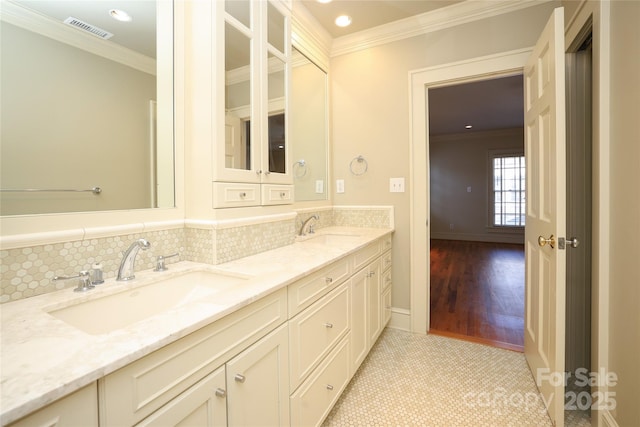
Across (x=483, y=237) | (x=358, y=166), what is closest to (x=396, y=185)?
(x=358, y=166)

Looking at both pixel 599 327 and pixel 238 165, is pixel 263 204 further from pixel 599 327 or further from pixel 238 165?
pixel 599 327

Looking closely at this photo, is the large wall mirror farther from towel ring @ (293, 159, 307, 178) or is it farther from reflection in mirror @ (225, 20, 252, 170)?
towel ring @ (293, 159, 307, 178)

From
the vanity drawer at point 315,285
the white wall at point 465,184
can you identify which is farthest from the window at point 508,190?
the vanity drawer at point 315,285

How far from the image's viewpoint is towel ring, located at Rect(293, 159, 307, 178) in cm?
230

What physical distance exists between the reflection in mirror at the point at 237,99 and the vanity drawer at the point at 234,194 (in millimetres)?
99

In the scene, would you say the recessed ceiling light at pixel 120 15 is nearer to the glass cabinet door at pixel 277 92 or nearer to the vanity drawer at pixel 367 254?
the glass cabinet door at pixel 277 92

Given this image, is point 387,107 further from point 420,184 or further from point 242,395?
point 242,395

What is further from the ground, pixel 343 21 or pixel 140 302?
pixel 343 21

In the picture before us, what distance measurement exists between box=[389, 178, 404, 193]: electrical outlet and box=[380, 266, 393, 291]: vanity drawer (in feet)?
2.16

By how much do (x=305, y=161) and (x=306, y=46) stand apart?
0.91 m

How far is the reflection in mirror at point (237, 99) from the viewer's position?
1399mm

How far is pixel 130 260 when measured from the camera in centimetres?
109

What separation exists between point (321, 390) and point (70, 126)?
1478 mm

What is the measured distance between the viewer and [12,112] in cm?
95
